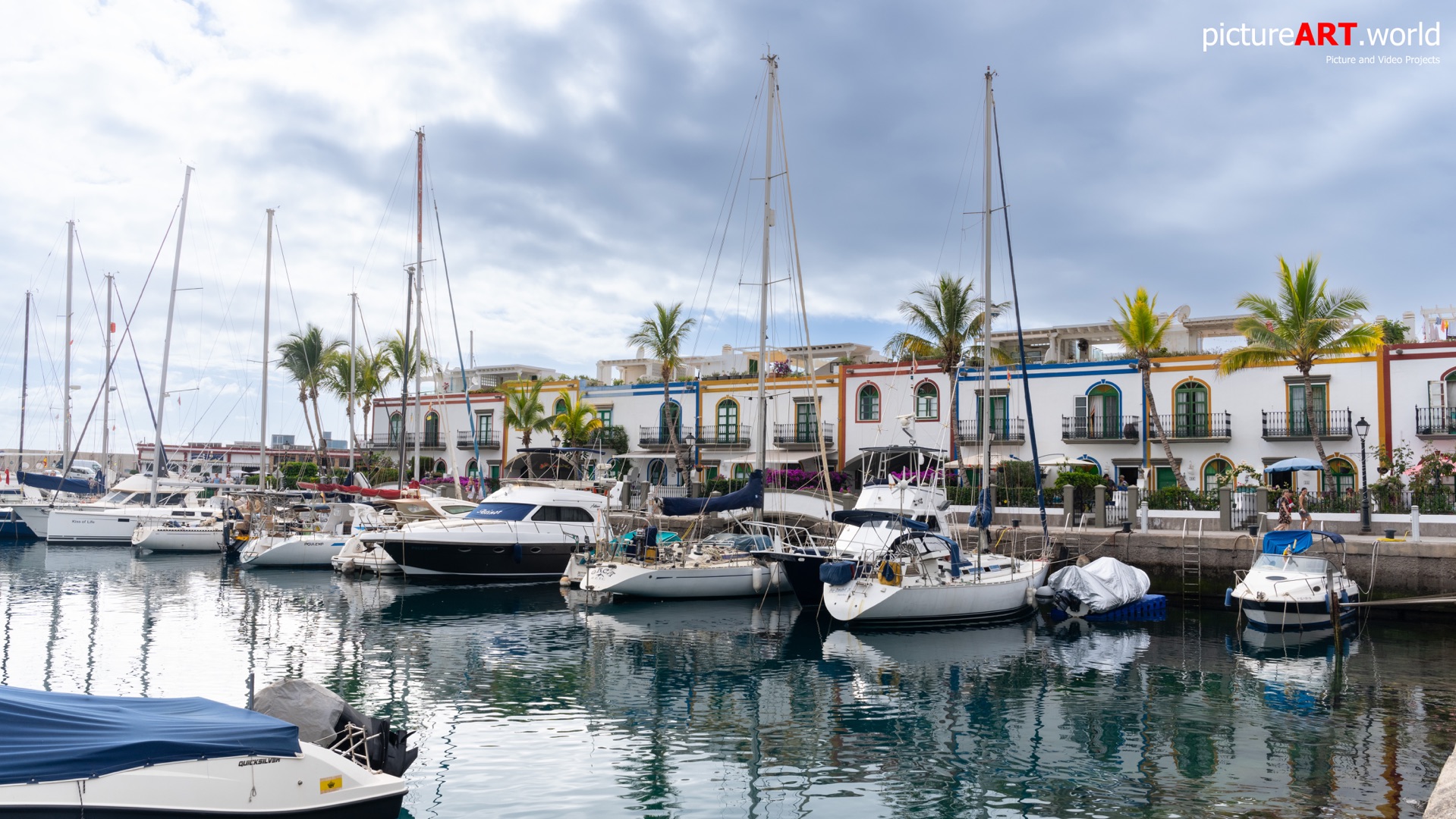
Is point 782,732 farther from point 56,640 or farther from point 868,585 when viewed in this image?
point 56,640

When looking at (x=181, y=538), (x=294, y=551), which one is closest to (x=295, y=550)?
(x=294, y=551)

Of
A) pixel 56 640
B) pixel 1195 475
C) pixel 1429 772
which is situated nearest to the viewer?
pixel 1429 772

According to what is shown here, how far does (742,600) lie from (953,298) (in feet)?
53.9

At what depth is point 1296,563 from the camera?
23.0 metres

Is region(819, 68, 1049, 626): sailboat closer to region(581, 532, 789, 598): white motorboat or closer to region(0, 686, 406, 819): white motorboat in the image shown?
region(581, 532, 789, 598): white motorboat

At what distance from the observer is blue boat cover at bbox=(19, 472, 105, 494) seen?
46531 mm

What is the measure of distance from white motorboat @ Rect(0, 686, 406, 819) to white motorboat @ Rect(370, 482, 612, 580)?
20319 mm

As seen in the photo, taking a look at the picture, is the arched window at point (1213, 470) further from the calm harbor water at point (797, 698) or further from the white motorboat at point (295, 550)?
the white motorboat at point (295, 550)

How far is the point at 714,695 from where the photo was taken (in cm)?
1577

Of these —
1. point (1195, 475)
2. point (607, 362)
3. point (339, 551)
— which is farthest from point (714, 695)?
point (607, 362)

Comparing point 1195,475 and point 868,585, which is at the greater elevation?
point 1195,475

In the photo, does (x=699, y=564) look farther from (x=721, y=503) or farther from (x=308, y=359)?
(x=308, y=359)

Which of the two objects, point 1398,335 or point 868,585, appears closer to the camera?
point 868,585

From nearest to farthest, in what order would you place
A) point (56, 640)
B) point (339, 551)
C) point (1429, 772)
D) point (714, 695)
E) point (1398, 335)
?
1. point (1429, 772)
2. point (714, 695)
3. point (56, 640)
4. point (339, 551)
5. point (1398, 335)
